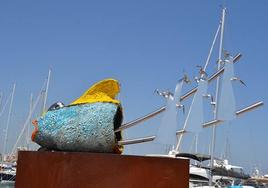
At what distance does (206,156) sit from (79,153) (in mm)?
26659

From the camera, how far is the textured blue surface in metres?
10.7

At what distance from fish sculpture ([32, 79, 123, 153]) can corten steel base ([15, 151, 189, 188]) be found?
45 centimetres

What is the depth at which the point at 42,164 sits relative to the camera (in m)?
10.8

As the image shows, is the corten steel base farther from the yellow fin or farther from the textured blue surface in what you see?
the yellow fin

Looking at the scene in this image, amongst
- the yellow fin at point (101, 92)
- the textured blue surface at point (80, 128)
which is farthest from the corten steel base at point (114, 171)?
the yellow fin at point (101, 92)

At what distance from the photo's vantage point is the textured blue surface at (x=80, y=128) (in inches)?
420

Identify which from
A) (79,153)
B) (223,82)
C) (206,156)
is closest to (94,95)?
(79,153)

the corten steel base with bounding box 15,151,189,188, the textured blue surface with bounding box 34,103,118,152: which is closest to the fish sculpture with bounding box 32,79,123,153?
the textured blue surface with bounding box 34,103,118,152

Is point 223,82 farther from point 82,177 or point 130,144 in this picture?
point 82,177

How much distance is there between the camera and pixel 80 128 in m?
10.8

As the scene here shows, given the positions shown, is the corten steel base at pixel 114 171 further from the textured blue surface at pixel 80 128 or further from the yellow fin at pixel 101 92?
the yellow fin at pixel 101 92

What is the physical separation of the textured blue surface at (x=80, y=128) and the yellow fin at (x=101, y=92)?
13.1 inches

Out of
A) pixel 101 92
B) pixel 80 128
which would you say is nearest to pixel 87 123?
pixel 80 128

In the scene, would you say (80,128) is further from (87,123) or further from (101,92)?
(101,92)
